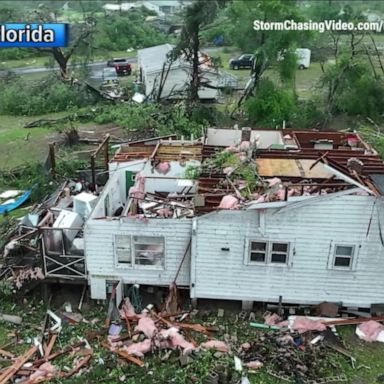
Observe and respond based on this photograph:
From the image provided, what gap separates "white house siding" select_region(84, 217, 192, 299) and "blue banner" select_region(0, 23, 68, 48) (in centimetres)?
3281

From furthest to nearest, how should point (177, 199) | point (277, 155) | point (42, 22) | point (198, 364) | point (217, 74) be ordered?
point (42, 22) < point (217, 74) < point (277, 155) < point (177, 199) < point (198, 364)

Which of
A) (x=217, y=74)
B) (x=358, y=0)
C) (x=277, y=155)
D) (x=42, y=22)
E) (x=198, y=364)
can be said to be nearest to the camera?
(x=198, y=364)

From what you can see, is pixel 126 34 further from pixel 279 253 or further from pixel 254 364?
pixel 254 364

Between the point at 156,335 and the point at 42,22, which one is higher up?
the point at 42,22

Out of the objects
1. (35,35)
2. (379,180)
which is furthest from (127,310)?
(35,35)

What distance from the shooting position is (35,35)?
4078 centimetres

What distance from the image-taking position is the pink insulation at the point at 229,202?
41.2 ft

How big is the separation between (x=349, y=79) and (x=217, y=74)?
1025cm

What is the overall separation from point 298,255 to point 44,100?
3183 cm

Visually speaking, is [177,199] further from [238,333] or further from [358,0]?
[358,0]

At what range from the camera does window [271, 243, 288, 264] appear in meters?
12.5

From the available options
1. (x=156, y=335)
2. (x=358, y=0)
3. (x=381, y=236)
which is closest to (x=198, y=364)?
(x=156, y=335)

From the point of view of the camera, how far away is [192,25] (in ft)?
108

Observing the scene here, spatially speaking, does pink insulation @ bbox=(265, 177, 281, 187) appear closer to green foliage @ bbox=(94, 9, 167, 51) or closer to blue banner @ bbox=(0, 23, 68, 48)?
blue banner @ bbox=(0, 23, 68, 48)
